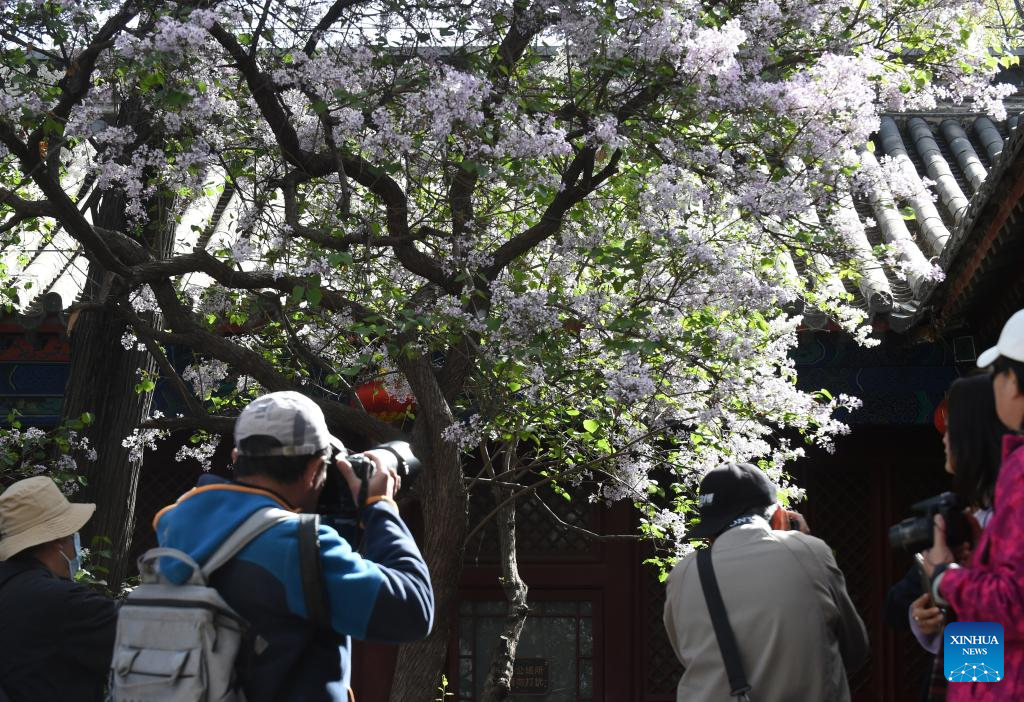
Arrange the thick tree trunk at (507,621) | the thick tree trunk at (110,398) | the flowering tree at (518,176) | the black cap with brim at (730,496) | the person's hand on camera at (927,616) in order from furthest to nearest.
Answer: the thick tree trunk at (110,398) < the thick tree trunk at (507,621) < the flowering tree at (518,176) < the black cap with brim at (730,496) < the person's hand on camera at (927,616)

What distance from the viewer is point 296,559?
2.68 metres

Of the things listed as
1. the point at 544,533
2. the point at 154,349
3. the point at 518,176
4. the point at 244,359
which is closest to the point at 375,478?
the point at 518,176

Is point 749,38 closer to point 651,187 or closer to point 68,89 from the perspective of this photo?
point 651,187

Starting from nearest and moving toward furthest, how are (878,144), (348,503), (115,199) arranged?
(348,503), (115,199), (878,144)

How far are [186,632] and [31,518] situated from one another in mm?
1217

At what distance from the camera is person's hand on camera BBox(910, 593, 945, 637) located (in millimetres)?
2883

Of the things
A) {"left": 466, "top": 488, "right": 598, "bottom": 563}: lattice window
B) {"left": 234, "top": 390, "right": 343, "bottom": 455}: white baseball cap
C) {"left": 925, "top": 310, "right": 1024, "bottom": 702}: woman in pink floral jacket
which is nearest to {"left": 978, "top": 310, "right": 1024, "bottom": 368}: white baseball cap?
{"left": 925, "top": 310, "right": 1024, "bottom": 702}: woman in pink floral jacket

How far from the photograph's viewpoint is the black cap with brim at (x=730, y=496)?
3.68 meters

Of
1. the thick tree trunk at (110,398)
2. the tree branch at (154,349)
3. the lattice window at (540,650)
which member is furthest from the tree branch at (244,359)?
the lattice window at (540,650)

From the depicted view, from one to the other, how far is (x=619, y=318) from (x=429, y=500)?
1260mm

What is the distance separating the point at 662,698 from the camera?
7992 millimetres

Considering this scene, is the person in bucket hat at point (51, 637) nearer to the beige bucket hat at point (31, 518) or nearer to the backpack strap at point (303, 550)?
A: the beige bucket hat at point (31, 518)

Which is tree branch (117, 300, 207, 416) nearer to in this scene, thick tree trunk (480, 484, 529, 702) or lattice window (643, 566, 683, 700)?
thick tree trunk (480, 484, 529, 702)

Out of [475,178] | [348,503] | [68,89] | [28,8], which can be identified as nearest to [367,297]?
[475,178]
